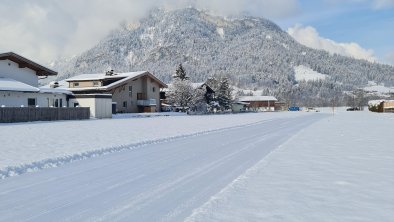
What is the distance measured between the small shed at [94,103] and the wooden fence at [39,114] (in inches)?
138

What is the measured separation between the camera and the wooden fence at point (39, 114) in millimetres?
36812

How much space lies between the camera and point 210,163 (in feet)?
40.5

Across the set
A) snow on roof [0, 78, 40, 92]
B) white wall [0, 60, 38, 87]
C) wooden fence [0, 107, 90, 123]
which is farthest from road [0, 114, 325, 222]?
white wall [0, 60, 38, 87]

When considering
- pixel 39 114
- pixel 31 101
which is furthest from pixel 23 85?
pixel 39 114

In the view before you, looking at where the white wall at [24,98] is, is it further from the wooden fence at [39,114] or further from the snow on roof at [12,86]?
the wooden fence at [39,114]

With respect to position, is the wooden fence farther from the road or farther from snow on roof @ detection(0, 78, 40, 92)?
the road

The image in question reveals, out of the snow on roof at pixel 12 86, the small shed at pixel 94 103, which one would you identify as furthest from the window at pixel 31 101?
the small shed at pixel 94 103

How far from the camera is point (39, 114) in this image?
4100 centimetres

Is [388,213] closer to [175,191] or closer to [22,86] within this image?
[175,191]

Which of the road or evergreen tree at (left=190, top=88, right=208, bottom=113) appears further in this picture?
evergreen tree at (left=190, top=88, right=208, bottom=113)

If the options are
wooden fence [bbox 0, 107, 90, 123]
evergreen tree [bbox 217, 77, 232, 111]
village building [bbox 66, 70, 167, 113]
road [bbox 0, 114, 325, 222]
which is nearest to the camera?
road [bbox 0, 114, 325, 222]

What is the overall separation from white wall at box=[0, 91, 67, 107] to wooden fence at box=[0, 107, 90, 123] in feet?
12.9

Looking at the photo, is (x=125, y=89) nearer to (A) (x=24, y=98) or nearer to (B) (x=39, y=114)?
(A) (x=24, y=98)

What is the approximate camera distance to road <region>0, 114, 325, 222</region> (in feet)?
22.1
